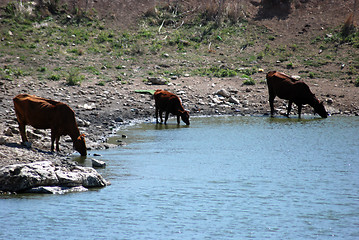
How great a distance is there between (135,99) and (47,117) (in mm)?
10751

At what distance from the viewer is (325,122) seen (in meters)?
22.3

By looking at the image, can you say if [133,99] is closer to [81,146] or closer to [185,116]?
[185,116]

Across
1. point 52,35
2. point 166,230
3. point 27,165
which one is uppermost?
point 52,35

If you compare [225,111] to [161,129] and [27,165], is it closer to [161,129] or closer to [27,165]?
[161,129]

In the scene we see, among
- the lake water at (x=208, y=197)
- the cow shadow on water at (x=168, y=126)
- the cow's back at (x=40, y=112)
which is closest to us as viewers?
the lake water at (x=208, y=197)

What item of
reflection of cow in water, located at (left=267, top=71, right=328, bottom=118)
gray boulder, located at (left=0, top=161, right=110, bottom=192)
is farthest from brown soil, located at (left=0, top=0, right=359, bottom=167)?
gray boulder, located at (left=0, top=161, right=110, bottom=192)

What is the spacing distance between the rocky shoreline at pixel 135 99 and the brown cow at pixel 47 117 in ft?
2.45

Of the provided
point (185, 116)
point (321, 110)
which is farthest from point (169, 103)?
point (321, 110)

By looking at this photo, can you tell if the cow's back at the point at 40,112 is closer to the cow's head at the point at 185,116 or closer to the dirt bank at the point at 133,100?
the dirt bank at the point at 133,100

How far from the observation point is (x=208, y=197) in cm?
1030

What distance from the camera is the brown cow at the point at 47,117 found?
45.5ft

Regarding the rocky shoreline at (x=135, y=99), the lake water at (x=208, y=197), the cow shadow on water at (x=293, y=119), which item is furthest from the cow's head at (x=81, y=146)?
the cow shadow on water at (x=293, y=119)

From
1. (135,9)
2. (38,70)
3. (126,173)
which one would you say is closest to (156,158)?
(126,173)

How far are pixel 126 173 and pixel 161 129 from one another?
24.6 ft
